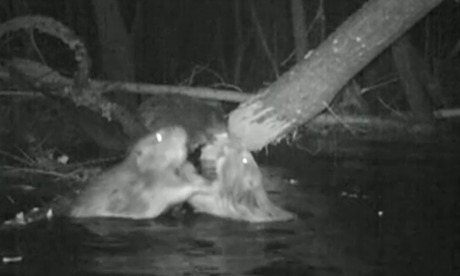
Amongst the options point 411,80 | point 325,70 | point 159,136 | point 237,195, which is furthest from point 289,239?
point 411,80

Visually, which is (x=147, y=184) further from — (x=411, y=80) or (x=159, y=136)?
(x=411, y=80)

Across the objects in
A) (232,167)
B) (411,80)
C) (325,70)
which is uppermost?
(411,80)

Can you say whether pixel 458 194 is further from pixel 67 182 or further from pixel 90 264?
pixel 90 264

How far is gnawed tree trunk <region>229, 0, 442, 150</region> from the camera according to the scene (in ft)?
30.2

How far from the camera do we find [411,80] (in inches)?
597

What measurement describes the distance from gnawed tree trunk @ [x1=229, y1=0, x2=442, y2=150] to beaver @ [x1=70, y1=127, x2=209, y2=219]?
2.45 feet

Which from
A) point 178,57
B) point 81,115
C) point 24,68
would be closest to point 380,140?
point 81,115

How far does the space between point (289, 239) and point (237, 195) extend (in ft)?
3.56

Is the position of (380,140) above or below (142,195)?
above

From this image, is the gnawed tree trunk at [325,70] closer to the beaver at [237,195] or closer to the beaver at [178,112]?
the beaver at [237,195]

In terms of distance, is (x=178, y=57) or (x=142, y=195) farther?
(x=178, y=57)

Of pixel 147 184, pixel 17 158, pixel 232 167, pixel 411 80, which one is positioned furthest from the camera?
pixel 411 80

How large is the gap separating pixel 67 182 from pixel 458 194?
3.99 m

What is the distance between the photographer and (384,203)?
981 centimetres
